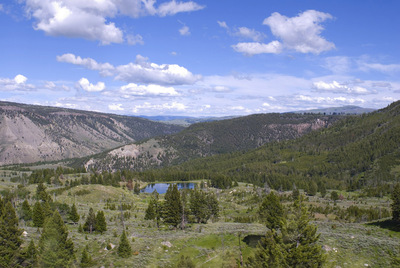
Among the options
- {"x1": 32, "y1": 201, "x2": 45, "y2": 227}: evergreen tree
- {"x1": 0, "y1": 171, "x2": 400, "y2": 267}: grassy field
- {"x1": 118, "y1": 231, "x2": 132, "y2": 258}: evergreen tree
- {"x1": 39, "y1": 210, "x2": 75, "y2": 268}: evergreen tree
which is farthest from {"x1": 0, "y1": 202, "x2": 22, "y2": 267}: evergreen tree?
{"x1": 32, "y1": 201, "x2": 45, "y2": 227}: evergreen tree

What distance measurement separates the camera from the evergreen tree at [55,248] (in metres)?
48.2

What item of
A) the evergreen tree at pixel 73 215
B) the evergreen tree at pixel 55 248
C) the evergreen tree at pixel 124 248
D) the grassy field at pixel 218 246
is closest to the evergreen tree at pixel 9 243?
the evergreen tree at pixel 55 248

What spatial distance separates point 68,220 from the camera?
291 ft

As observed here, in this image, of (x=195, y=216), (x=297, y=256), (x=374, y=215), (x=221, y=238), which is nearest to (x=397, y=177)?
Answer: (x=374, y=215)

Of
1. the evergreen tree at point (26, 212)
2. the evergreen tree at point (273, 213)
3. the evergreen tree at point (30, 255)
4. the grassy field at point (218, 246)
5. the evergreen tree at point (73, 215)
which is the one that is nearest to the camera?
the grassy field at point (218, 246)

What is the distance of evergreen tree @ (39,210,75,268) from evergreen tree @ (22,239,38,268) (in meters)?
1.71

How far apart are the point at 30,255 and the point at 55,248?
23.9 feet

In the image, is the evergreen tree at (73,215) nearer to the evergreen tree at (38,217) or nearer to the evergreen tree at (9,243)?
the evergreen tree at (38,217)

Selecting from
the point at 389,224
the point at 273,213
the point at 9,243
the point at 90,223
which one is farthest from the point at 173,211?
the point at 389,224

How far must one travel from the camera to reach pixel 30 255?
5194 centimetres

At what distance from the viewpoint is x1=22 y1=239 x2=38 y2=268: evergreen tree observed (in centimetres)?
5119

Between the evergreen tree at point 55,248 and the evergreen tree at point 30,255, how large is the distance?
171 cm

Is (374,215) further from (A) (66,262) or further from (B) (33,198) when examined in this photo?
(B) (33,198)

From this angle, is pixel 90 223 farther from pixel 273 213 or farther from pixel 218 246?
pixel 273 213
